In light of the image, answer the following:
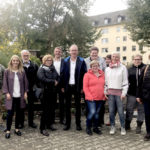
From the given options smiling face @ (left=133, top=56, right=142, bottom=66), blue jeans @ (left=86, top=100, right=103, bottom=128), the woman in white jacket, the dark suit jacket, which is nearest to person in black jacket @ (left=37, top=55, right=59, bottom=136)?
the dark suit jacket

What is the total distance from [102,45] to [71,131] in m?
61.1

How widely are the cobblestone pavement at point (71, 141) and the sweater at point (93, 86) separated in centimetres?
99

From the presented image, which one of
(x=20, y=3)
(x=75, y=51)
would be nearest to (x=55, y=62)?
(x=75, y=51)

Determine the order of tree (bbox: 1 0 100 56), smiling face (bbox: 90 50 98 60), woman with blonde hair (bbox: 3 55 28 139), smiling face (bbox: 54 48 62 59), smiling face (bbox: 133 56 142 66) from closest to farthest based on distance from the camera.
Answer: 1. woman with blonde hair (bbox: 3 55 28 139)
2. smiling face (bbox: 133 56 142 66)
3. smiling face (bbox: 90 50 98 60)
4. smiling face (bbox: 54 48 62 59)
5. tree (bbox: 1 0 100 56)

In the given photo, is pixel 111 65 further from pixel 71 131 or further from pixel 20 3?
pixel 20 3

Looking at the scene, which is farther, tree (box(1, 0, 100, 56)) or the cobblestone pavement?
tree (box(1, 0, 100, 56))

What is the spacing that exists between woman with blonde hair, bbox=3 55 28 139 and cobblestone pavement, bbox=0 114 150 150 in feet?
1.26

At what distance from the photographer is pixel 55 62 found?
634 centimetres

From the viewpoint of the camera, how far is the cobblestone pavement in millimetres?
4625

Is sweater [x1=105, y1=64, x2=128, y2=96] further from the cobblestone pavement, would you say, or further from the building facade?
the building facade

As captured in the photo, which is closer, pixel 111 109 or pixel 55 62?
pixel 111 109

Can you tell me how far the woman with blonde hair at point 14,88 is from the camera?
5293 mm

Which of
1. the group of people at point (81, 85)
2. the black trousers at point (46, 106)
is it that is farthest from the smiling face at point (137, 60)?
the black trousers at point (46, 106)

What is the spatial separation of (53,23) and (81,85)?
1986cm
